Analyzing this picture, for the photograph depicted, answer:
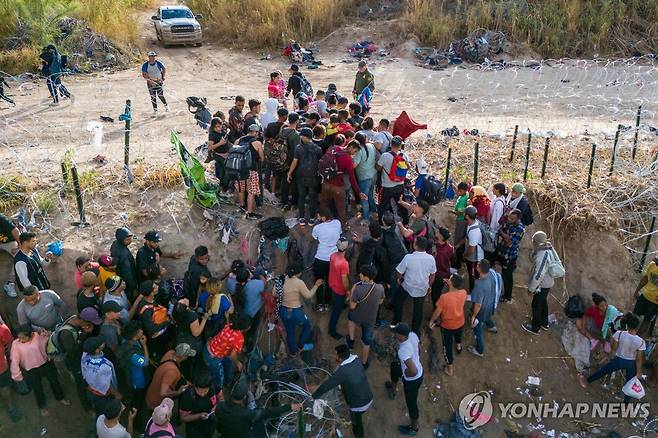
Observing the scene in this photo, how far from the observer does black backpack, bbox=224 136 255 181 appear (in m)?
9.20

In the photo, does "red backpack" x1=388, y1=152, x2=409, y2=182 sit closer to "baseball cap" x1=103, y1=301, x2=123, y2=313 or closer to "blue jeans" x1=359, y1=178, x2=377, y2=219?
"blue jeans" x1=359, y1=178, x2=377, y2=219

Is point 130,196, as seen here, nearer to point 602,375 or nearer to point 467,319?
point 467,319

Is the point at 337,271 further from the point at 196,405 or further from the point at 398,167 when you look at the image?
the point at 196,405

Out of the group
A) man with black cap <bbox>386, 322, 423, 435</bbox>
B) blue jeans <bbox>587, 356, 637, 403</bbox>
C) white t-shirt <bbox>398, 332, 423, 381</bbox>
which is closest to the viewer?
man with black cap <bbox>386, 322, 423, 435</bbox>

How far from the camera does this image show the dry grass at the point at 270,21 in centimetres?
2111

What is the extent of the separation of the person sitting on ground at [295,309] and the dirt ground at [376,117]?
0.69 m

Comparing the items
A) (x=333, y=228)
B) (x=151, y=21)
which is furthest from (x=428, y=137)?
(x=151, y=21)

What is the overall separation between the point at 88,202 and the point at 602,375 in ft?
28.9

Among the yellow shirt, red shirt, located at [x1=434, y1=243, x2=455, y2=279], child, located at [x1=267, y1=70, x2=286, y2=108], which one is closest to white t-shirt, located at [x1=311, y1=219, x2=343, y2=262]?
red shirt, located at [x1=434, y1=243, x2=455, y2=279]

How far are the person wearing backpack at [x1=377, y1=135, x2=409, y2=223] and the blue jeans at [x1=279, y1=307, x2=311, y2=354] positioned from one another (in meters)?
2.27

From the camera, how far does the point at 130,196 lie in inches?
411

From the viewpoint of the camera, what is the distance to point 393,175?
930 centimetres

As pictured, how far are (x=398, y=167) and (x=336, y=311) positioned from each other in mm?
2393

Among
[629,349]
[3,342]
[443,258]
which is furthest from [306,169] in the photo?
[629,349]
